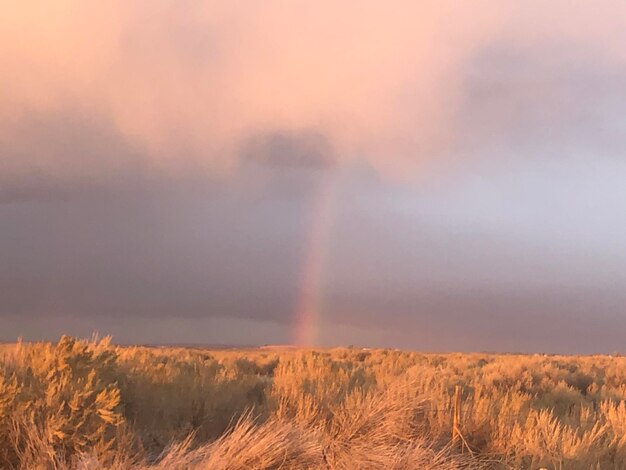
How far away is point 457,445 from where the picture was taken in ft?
26.0

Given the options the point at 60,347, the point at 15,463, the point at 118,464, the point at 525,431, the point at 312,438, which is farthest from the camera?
the point at 525,431

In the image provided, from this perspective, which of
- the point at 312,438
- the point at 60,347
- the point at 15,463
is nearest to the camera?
the point at 15,463

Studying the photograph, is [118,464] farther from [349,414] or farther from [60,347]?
[349,414]

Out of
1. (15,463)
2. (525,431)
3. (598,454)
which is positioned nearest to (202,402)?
(15,463)

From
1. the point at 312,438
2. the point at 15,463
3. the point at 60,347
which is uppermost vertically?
the point at 60,347

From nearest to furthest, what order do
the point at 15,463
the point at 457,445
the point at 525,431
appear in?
the point at 15,463, the point at 457,445, the point at 525,431

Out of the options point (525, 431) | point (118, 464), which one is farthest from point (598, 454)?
point (118, 464)

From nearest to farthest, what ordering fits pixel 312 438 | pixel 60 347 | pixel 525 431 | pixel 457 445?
pixel 312 438 → pixel 60 347 → pixel 457 445 → pixel 525 431

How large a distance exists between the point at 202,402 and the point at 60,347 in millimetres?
2515

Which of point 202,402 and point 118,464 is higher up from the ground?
point 202,402

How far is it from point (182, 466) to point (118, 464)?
564 millimetres

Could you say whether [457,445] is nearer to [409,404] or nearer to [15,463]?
[409,404]

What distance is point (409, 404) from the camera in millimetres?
8078

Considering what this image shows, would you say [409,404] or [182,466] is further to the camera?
[409,404]
